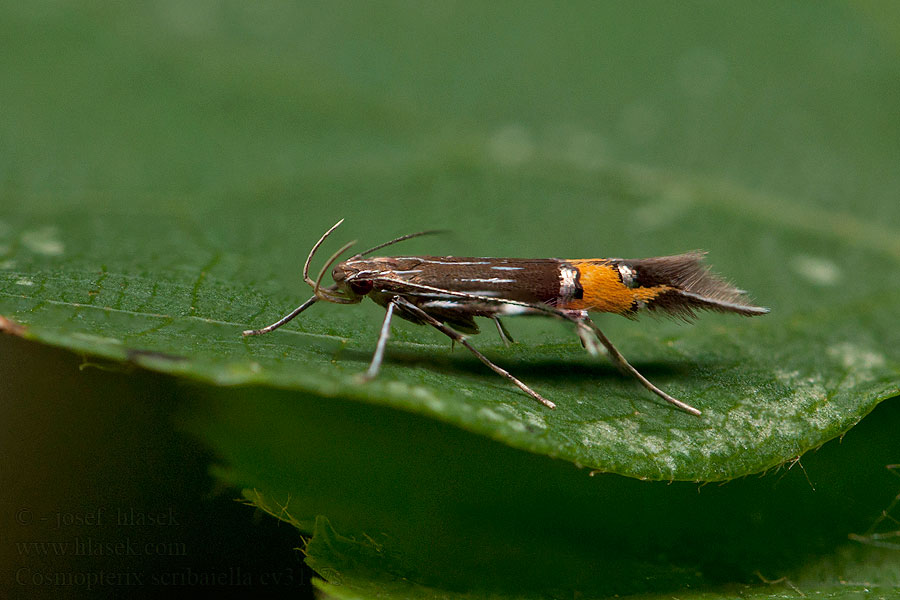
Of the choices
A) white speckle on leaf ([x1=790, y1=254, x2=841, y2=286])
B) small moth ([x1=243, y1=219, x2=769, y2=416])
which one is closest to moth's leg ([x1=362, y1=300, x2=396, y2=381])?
small moth ([x1=243, y1=219, x2=769, y2=416])

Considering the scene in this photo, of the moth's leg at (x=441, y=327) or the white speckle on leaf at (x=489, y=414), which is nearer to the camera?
the white speckle on leaf at (x=489, y=414)

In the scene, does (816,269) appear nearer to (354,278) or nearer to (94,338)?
(354,278)

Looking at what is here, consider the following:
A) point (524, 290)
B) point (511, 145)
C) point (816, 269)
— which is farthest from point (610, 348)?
point (511, 145)

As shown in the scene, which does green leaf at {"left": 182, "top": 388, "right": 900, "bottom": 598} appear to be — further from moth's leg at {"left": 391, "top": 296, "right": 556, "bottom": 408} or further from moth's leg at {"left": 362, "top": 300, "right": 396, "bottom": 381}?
moth's leg at {"left": 391, "top": 296, "right": 556, "bottom": 408}

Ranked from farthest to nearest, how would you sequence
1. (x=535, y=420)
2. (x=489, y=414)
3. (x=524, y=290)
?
(x=524, y=290) → (x=535, y=420) → (x=489, y=414)

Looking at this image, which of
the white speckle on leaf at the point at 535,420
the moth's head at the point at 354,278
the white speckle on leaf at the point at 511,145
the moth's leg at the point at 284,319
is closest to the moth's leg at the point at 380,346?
the moth's head at the point at 354,278

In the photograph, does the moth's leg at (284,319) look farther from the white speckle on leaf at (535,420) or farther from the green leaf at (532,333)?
the white speckle on leaf at (535,420)
